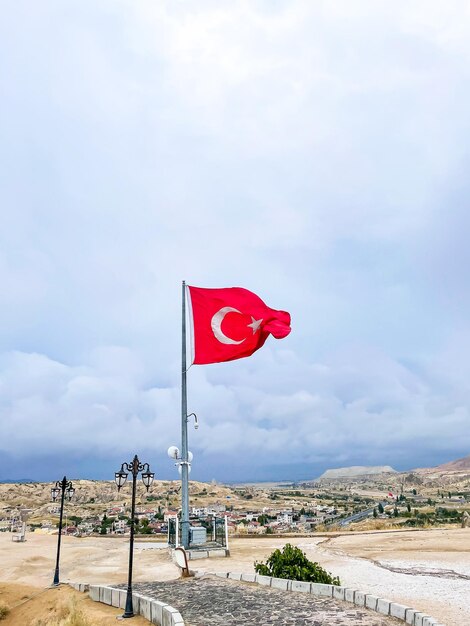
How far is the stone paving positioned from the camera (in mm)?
11102

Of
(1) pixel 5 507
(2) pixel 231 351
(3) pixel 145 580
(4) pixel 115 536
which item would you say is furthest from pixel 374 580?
(1) pixel 5 507

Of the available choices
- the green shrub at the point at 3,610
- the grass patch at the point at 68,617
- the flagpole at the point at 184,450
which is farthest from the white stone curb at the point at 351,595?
the green shrub at the point at 3,610

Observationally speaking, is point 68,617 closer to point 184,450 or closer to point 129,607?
point 129,607

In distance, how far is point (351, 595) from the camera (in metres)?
12.6

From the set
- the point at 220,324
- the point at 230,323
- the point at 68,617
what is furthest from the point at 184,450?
the point at 68,617

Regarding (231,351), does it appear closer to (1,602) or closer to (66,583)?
(66,583)

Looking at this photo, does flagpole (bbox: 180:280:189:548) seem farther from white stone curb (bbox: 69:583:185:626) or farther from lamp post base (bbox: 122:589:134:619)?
lamp post base (bbox: 122:589:134:619)

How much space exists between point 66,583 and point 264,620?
860 centimetres

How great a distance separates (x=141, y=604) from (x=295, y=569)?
158 inches

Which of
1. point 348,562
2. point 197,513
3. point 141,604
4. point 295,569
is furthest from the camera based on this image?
point 197,513

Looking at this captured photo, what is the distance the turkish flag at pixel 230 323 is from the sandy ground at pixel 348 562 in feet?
23.4

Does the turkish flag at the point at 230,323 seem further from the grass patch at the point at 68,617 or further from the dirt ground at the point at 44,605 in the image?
the grass patch at the point at 68,617

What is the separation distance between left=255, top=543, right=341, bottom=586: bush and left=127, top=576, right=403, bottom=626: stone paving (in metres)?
0.61

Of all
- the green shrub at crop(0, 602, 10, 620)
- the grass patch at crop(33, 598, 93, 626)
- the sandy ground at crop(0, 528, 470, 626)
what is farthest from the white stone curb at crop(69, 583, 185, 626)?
the sandy ground at crop(0, 528, 470, 626)
